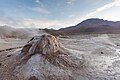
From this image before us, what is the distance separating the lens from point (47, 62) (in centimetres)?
888

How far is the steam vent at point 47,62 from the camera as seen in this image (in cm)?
806

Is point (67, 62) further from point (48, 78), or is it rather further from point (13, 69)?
point (13, 69)

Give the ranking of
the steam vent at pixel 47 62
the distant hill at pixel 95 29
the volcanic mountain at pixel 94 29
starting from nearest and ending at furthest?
the steam vent at pixel 47 62
the volcanic mountain at pixel 94 29
the distant hill at pixel 95 29

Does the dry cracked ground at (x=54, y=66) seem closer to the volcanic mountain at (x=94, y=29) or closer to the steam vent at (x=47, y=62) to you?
the steam vent at (x=47, y=62)

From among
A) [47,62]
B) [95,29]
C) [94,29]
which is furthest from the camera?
[95,29]

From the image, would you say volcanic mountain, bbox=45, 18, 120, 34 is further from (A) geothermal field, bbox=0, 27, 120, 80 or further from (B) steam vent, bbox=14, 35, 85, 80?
(B) steam vent, bbox=14, 35, 85, 80

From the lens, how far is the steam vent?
26.5ft

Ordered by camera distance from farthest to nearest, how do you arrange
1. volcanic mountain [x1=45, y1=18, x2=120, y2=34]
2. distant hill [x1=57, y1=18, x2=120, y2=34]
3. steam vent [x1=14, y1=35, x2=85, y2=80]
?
distant hill [x1=57, y1=18, x2=120, y2=34] < volcanic mountain [x1=45, y1=18, x2=120, y2=34] < steam vent [x1=14, y1=35, x2=85, y2=80]

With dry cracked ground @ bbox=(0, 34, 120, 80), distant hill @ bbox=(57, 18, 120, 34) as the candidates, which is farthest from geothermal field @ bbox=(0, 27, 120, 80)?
distant hill @ bbox=(57, 18, 120, 34)

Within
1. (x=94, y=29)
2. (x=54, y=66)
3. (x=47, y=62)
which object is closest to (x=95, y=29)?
(x=94, y=29)

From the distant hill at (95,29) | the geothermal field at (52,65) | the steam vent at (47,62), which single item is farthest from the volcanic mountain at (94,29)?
the steam vent at (47,62)

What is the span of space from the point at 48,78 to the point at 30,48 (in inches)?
106

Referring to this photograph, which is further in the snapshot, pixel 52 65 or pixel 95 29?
pixel 95 29

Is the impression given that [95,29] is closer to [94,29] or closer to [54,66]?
[94,29]
